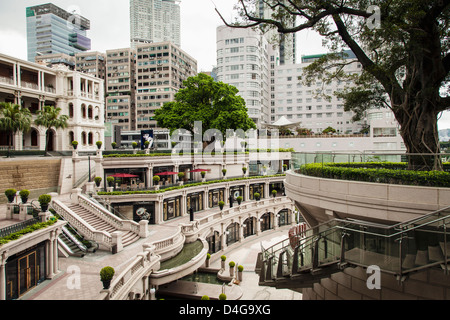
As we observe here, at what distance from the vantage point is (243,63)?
233ft

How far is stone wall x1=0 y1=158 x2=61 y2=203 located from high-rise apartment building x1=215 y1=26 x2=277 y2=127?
49.3 meters

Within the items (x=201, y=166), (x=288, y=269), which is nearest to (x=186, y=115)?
(x=201, y=166)

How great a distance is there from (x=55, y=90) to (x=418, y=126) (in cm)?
4409

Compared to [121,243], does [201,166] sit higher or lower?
higher

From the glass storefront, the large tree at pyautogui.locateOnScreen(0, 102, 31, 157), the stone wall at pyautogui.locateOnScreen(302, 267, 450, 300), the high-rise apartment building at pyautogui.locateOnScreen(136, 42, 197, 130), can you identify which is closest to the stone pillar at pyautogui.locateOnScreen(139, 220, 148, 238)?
the glass storefront

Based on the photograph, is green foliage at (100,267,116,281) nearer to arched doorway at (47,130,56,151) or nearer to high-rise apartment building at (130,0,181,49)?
arched doorway at (47,130,56,151)

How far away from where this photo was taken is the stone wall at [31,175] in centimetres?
2605

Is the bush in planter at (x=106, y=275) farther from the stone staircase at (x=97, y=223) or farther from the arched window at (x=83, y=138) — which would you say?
the arched window at (x=83, y=138)

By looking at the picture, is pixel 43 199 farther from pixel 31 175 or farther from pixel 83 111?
pixel 83 111

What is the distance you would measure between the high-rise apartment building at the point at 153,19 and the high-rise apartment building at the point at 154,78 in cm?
8992

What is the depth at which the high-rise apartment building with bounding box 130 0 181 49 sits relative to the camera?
558 ft

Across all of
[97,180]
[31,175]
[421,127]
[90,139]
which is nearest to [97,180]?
[97,180]
